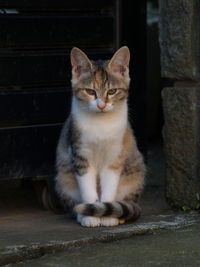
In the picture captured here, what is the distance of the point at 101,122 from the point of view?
4398mm

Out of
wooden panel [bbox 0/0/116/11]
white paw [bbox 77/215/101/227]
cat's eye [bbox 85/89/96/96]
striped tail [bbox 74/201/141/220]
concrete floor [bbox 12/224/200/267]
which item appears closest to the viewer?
concrete floor [bbox 12/224/200/267]

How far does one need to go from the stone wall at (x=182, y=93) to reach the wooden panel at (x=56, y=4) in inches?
26.8

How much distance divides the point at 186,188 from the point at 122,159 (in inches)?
22.3

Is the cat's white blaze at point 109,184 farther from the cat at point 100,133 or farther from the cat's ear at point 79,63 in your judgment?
the cat's ear at point 79,63

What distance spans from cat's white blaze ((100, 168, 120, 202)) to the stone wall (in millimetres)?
511

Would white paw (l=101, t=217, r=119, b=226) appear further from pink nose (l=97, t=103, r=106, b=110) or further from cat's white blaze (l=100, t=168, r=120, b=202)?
pink nose (l=97, t=103, r=106, b=110)

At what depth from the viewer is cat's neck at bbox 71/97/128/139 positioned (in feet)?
14.3

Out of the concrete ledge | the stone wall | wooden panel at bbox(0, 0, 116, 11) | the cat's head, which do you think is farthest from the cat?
wooden panel at bbox(0, 0, 116, 11)

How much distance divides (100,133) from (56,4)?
1.14m

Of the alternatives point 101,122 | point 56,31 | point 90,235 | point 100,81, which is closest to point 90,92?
point 100,81

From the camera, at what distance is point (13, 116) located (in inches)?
189

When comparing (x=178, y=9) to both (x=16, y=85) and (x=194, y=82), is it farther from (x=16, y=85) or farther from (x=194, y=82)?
(x=16, y=85)

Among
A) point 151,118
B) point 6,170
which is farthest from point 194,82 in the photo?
point 151,118

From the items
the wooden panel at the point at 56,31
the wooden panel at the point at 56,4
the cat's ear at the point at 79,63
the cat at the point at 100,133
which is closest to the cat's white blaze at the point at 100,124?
the cat at the point at 100,133
